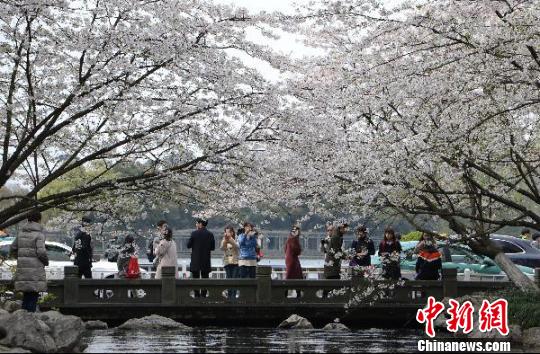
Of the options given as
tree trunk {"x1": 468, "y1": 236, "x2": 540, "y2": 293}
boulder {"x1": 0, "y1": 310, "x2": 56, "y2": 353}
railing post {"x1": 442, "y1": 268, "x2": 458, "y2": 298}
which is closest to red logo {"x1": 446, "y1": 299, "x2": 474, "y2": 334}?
tree trunk {"x1": 468, "y1": 236, "x2": 540, "y2": 293}

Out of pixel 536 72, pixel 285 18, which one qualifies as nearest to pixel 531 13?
pixel 536 72

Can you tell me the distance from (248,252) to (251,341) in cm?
664

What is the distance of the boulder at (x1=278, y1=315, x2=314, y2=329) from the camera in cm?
2331

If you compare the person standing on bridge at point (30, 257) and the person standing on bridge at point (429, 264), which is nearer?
the person standing on bridge at point (30, 257)

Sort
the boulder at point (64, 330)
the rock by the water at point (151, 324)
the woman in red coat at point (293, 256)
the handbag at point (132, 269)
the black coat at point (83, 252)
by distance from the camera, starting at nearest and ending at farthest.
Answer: the boulder at point (64, 330) → the rock by the water at point (151, 324) → the black coat at point (83, 252) → the woman in red coat at point (293, 256) → the handbag at point (132, 269)

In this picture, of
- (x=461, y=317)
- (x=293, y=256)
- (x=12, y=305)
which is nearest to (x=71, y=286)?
(x=12, y=305)

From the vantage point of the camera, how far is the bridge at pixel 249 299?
23.8 m

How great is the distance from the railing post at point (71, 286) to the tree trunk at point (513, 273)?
30.5ft

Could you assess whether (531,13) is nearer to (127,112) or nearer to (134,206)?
(127,112)

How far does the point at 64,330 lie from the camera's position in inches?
588

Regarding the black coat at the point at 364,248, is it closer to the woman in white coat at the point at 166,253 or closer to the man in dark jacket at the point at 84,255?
the woman in white coat at the point at 166,253

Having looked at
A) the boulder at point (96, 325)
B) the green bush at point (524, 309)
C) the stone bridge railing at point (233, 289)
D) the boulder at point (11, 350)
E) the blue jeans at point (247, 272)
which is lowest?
the boulder at point (11, 350)

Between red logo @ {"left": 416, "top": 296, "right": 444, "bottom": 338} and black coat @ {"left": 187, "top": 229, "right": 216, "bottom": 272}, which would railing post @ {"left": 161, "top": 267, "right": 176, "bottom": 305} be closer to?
black coat @ {"left": 187, "top": 229, "right": 216, "bottom": 272}

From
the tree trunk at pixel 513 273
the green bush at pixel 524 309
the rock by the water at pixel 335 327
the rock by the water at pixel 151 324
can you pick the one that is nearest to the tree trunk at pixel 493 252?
the tree trunk at pixel 513 273
